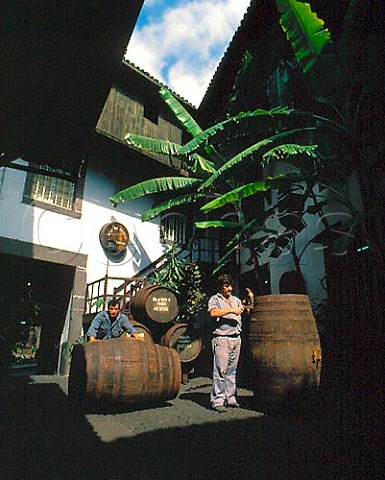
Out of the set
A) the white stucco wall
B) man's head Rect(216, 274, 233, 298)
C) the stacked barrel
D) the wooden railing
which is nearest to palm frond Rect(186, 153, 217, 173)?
man's head Rect(216, 274, 233, 298)

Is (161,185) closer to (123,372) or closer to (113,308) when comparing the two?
(113,308)

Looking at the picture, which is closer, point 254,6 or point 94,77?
point 94,77

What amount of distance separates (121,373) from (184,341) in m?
3.69

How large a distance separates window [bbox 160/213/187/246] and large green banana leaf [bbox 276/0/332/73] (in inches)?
323

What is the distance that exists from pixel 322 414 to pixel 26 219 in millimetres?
8120

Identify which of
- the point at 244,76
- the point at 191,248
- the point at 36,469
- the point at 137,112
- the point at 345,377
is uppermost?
the point at 137,112

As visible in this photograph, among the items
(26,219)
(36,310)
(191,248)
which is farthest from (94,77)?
(191,248)

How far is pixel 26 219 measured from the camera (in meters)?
8.66

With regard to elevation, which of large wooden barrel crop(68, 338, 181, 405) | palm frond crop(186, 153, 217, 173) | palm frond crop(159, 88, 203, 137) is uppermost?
palm frond crop(159, 88, 203, 137)

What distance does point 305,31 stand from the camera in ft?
15.3

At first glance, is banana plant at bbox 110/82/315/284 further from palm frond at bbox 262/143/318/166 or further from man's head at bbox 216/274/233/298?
man's head at bbox 216/274/233/298

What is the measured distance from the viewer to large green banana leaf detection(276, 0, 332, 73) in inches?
183

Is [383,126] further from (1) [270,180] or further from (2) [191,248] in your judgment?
(2) [191,248]

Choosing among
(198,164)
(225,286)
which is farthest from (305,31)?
(225,286)
